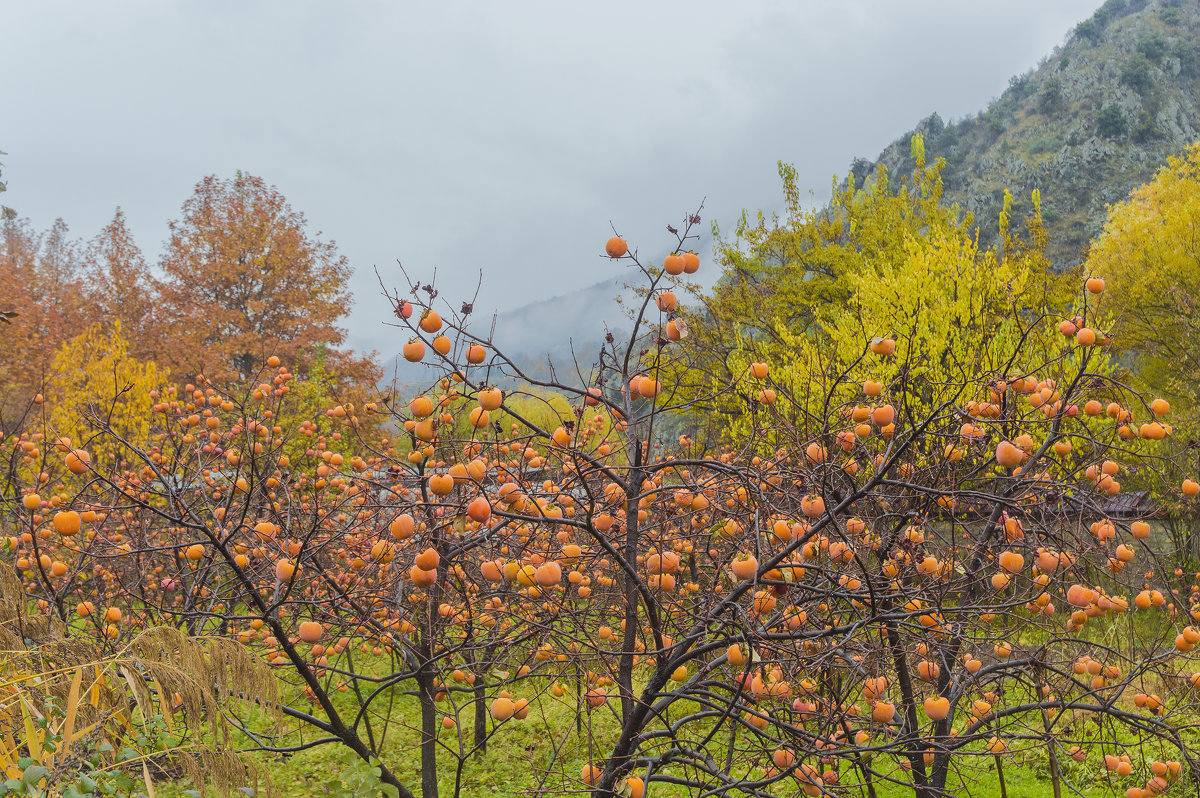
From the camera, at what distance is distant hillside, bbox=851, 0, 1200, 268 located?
161ft

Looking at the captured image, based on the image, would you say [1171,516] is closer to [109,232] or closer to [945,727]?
[945,727]

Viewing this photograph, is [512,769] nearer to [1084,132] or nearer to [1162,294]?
[1162,294]

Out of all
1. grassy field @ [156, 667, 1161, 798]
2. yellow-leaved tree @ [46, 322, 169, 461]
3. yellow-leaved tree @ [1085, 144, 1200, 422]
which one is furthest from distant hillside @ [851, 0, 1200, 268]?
yellow-leaved tree @ [46, 322, 169, 461]

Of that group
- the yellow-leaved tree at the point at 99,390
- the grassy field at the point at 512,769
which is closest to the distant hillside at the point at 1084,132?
the grassy field at the point at 512,769

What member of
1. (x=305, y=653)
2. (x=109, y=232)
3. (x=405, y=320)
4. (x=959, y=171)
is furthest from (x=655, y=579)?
(x=959, y=171)

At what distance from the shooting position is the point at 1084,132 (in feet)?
175

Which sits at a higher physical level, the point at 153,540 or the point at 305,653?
the point at 153,540

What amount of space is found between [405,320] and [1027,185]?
62.5 meters

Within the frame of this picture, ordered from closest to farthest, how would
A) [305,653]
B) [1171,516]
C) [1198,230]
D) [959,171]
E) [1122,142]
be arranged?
[305,653] < [1171,516] < [1198,230] < [1122,142] < [959,171]

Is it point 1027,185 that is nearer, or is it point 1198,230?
point 1198,230

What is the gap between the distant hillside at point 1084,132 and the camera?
161ft

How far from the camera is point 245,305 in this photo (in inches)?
767

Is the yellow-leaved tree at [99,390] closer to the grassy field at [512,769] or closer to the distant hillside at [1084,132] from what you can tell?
the grassy field at [512,769]

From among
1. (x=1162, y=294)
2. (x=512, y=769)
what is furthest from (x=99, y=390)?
(x=1162, y=294)
